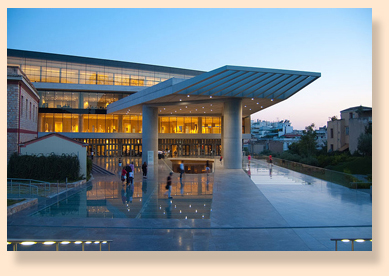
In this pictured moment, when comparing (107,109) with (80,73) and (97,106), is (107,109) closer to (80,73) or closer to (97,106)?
(97,106)

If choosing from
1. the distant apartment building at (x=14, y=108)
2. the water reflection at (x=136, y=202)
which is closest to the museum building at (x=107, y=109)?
the distant apartment building at (x=14, y=108)

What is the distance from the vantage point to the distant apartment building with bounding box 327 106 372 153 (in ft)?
135

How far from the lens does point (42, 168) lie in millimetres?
18703

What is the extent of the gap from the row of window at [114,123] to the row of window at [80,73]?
19.0ft

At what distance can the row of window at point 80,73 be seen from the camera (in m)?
45.1

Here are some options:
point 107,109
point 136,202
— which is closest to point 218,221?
point 136,202

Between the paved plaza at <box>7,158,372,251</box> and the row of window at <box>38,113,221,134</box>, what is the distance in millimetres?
34235

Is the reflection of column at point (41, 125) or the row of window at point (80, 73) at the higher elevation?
the row of window at point (80, 73)

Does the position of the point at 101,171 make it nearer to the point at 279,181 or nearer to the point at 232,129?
the point at 232,129

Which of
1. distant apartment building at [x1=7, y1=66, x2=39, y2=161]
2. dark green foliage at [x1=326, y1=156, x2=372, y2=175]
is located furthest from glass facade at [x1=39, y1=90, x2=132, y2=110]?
dark green foliage at [x1=326, y1=156, x2=372, y2=175]

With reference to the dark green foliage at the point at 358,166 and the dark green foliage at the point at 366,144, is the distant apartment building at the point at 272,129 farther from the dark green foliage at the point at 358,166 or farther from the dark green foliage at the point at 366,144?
the dark green foliage at the point at 358,166

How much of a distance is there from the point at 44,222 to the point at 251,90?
20245 mm

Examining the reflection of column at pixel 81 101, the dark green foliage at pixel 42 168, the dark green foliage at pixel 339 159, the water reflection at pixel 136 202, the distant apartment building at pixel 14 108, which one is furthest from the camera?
the reflection of column at pixel 81 101
